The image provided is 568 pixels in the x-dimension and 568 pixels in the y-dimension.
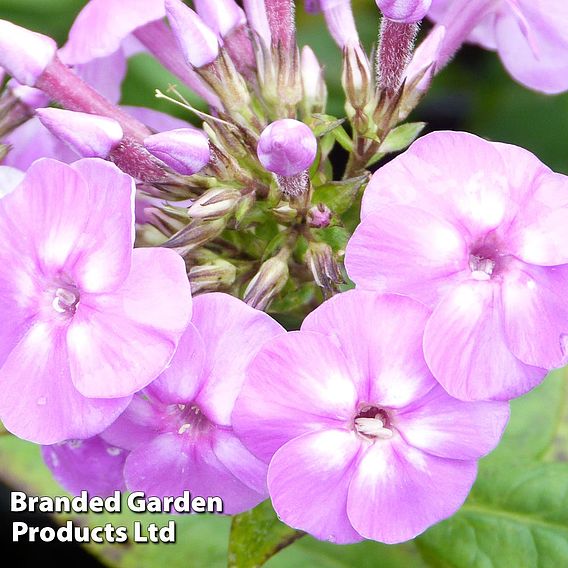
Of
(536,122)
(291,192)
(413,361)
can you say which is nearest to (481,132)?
(536,122)

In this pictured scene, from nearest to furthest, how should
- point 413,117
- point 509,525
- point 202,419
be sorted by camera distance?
point 202,419, point 509,525, point 413,117

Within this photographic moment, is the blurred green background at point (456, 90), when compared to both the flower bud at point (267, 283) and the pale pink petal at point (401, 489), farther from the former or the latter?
the pale pink petal at point (401, 489)

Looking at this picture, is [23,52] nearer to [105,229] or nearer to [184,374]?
[105,229]

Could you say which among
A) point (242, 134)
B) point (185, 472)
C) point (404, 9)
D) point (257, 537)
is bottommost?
point (257, 537)

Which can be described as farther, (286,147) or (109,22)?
(109,22)

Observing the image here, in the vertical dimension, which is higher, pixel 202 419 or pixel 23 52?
pixel 23 52

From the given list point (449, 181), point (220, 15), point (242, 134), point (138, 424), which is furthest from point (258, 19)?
point (138, 424)
